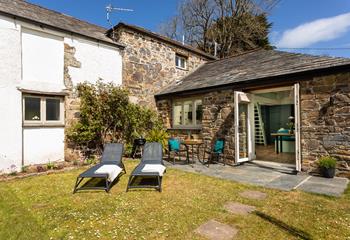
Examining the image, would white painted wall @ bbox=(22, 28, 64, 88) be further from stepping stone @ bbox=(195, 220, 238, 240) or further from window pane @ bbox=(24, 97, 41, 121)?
stepping stone @ bbox=(195, 220, 238, 240)

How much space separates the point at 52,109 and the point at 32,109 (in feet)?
2.23

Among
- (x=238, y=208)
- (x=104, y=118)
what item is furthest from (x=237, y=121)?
(x=104, y=118)

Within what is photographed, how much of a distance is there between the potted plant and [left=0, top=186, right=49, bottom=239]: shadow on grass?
22.5ft

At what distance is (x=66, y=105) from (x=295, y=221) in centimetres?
840

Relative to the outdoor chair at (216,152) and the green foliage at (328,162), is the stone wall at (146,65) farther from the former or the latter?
the green foliage at (328,162)

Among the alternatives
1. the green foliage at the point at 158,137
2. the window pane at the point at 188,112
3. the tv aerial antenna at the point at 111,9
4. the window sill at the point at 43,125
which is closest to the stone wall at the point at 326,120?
the window pane at the point at 188,112

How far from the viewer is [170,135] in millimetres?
11008

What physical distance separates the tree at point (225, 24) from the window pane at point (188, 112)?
13875 mm

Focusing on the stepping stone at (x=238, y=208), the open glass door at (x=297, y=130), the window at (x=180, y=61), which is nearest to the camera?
the stepping stone at (x=238, y=208)

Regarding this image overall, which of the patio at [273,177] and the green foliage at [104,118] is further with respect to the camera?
the green foliage at [104,118]

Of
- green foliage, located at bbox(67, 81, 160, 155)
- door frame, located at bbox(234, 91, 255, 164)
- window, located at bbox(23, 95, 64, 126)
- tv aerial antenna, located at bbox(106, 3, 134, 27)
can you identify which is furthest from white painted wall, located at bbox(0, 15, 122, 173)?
door frame, located at bbox(234, 91, 255, 164)

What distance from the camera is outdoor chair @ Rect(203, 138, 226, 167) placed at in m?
7.86

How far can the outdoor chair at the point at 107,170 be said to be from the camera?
4945mm

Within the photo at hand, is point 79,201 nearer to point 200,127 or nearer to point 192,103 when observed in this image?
point 200,127
